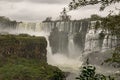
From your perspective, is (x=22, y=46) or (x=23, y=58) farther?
(x=22, y=46)

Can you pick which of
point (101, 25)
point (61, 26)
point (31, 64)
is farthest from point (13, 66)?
point (101, 25)

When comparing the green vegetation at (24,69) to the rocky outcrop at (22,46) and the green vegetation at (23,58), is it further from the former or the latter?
the rocky outcrop at (22,46)

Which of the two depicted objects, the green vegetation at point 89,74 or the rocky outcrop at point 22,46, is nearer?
the green vegetation at point 89,74

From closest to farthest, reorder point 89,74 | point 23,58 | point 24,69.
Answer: point 89,74 < point 24,69 < point 23,58

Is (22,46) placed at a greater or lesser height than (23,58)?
greater

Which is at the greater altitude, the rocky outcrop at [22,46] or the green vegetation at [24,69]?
the rocky outcrop at [22,46]

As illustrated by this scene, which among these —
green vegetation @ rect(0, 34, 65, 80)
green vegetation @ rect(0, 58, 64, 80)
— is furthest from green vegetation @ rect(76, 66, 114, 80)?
green vegetation @ rect(0, 34, 65, 80)

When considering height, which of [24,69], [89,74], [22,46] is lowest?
[24,69]

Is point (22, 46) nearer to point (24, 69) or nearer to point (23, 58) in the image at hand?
point (23, 58)

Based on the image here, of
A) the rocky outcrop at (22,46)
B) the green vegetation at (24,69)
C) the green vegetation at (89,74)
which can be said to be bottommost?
the green vegetation at (24,69)

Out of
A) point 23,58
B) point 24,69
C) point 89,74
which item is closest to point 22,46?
point 23,58

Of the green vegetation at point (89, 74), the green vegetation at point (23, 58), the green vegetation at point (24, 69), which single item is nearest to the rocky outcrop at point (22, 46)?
the green vegetation at point (23, 58)

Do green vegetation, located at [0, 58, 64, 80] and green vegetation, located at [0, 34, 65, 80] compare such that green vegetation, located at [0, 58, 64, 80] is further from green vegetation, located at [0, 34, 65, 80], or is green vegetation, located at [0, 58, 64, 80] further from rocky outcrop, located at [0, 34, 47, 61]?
rocky outcrop, located at [0, 34, 47, 61]

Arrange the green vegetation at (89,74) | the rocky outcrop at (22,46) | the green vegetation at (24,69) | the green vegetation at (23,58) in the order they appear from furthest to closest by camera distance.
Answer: the rocky outcrop at (22,46)
the green vegetation at (23,58)
the green vegetation at (24,69)
the green vegetation at (89,74)
